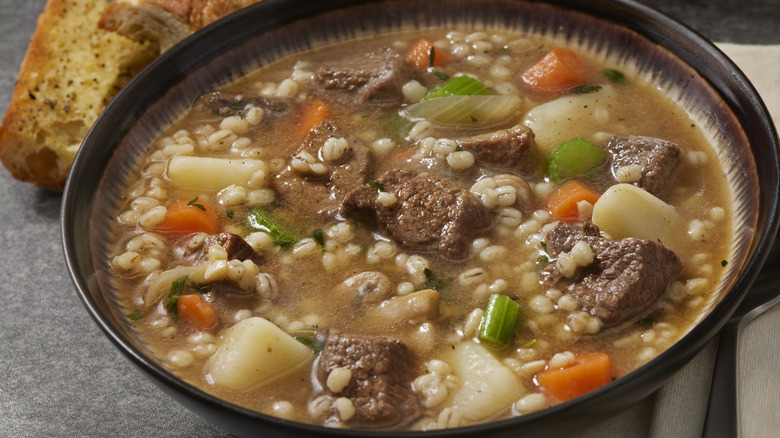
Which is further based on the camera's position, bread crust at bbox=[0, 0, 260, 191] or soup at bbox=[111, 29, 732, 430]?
bread crust at bbox=[0, 0, 260, 191]

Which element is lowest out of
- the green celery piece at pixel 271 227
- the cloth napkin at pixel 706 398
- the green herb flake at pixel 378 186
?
the cloth napkin at pixel 706 398

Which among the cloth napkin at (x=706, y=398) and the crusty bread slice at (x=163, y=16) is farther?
the crusty bread slice at (x=163, y=16)

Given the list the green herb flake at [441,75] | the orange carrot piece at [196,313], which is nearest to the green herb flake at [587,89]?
the green herb flake at [441,75]

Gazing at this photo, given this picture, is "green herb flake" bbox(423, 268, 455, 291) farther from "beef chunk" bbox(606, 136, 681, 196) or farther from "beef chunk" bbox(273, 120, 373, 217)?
"beef chunk" bbox(606, 136, 681, 196)

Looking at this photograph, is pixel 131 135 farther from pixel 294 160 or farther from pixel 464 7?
pixel 464 7

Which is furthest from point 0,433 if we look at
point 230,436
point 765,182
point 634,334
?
point 765,182

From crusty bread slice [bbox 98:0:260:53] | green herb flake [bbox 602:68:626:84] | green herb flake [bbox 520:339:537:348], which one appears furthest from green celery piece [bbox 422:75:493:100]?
green herb flake [bbox 520:339:537:348]

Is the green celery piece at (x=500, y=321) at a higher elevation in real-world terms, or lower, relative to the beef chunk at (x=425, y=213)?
lower

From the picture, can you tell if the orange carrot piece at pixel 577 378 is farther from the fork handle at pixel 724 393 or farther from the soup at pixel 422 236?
the fork handle at pixel 724 393
